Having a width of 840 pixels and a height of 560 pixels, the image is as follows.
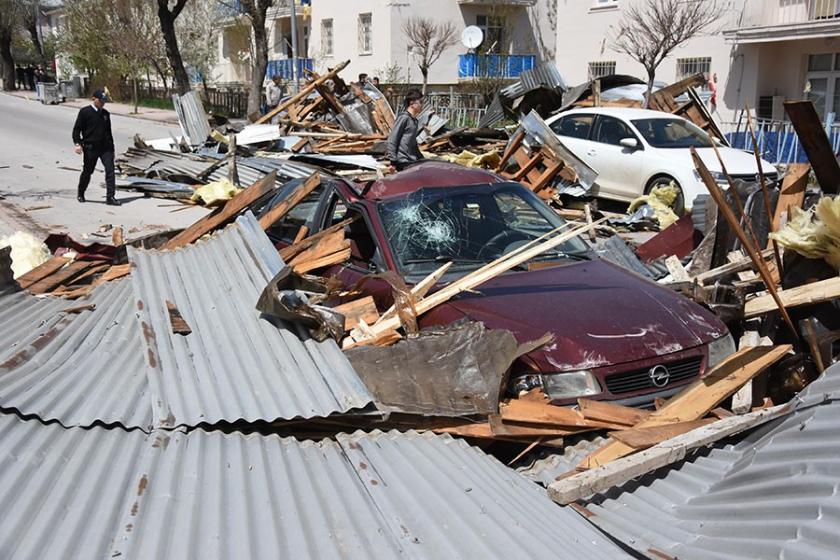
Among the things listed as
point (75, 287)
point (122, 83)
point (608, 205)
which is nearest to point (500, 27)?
point (122, 83)

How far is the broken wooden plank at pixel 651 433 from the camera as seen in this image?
4055 mm

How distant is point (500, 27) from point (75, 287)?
35446 mm

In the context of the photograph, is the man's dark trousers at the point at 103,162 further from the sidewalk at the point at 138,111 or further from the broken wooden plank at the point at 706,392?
the sidewalk at the point at 138,111

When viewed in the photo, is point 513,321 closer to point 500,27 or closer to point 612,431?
point 612,431

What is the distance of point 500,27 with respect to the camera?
3931 centimetres

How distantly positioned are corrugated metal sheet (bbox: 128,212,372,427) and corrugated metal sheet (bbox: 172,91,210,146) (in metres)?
13.1

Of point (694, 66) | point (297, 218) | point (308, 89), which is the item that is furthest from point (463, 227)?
point (694, 66)

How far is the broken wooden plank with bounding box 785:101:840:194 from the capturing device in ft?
18.5

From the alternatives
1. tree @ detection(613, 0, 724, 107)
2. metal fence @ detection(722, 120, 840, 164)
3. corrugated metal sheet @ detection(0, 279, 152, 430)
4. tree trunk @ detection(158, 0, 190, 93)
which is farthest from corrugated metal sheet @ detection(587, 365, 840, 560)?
tree trunk @ detection(158, 0, 190, 93)

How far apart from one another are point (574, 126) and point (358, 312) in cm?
1076

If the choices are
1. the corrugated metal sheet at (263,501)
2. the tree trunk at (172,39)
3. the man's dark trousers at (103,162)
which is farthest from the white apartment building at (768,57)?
the corrugated metal sheet at (263,501)

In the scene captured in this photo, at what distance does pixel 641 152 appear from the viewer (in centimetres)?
1337

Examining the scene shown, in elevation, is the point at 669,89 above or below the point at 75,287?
above

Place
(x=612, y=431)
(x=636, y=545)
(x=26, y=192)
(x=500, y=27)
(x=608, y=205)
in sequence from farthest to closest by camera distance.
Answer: (x=500, y=27), (x=26, y=192), (x=608, y=205), (x=612, y=431), (x=636, y=545)
